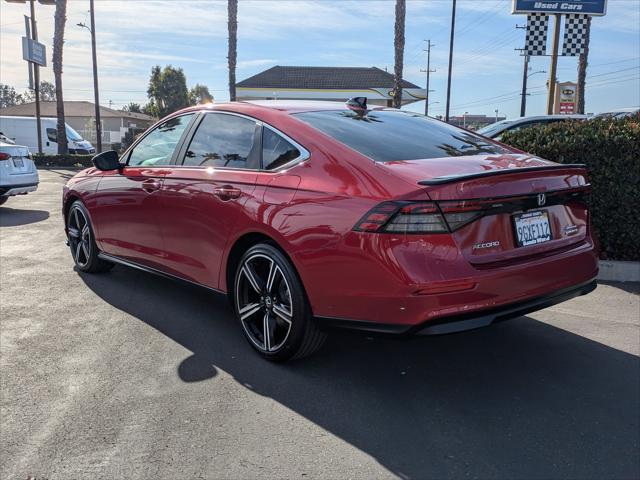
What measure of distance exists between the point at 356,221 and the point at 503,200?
795 millimetres

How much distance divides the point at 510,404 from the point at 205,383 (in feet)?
5.87

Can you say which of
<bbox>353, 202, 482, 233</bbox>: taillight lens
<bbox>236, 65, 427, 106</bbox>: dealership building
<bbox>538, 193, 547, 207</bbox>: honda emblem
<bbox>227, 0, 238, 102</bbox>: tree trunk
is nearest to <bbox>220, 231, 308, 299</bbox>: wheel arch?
<bbox>353, 202, 482, 233</bbox>: taillight lens

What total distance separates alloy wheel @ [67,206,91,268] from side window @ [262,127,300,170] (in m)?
2.71

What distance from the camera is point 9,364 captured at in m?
3.73

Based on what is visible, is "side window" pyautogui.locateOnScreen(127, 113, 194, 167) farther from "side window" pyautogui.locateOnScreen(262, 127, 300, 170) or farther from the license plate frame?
the license plate frame

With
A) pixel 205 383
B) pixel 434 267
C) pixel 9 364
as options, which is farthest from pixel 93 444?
pixel 434 267

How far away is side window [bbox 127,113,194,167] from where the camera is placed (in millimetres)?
4633

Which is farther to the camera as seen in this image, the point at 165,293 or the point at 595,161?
the point at 595,161

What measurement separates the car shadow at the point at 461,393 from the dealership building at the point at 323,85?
34322 mm

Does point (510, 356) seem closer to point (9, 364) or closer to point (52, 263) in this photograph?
point (9, 364)

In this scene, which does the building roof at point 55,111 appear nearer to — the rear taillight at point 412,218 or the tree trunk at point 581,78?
the tree trunk at point 581,78

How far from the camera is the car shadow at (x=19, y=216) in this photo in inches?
361

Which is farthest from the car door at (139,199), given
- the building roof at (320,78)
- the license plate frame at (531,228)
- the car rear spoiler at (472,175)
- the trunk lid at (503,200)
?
the building roof at (320,78)

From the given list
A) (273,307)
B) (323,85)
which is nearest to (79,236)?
(273,307)
